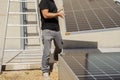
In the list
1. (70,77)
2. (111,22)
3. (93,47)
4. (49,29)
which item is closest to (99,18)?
(111,22)

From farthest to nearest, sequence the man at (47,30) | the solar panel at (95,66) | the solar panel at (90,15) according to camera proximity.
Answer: the solar panel at (90,15)
the man at (47,30)
the solar panel at (95,66)

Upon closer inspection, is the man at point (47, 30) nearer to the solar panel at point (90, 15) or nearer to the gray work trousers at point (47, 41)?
the gray work trousers at point (47, 41)

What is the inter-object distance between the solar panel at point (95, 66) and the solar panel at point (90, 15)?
1682 millimetres

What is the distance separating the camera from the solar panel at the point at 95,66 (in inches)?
190

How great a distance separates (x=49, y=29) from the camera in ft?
24.4

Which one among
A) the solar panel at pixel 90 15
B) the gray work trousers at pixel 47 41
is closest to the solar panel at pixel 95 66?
the gray work trousers at pixel 47 41

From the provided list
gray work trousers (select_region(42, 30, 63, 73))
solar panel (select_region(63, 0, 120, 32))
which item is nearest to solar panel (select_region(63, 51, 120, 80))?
gray work trousers (select_region(42, 30, 63, 73))

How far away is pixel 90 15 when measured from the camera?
8.98 meters

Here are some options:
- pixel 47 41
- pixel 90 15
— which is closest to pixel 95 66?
pixel 47 41

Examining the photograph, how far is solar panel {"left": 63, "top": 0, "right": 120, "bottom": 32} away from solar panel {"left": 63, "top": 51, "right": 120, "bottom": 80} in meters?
1.68

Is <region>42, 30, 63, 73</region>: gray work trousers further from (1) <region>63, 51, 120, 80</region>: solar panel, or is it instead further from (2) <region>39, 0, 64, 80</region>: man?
(1) <region>63, 51, 120, 80</region>: solar panel

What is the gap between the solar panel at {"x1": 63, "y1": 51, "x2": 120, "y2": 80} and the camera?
4832 mm

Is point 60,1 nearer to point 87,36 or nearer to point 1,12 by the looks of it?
point 1,12

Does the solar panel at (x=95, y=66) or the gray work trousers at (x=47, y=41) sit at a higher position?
the solar panel at (x=95, y=66)
